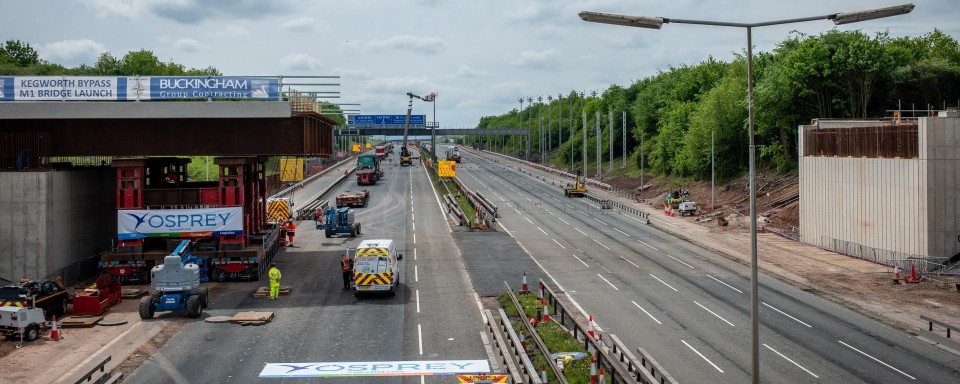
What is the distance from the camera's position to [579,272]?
1857 inches

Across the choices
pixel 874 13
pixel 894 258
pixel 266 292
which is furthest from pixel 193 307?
pixel 894 258

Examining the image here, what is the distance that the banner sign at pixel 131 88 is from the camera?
41219 millimetres

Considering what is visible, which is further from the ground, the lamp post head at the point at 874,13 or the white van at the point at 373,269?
the lamp post head at the point at 874,13

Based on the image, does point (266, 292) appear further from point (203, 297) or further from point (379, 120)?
point (379, 120)

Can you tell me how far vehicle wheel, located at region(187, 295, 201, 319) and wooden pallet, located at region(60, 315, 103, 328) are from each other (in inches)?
126

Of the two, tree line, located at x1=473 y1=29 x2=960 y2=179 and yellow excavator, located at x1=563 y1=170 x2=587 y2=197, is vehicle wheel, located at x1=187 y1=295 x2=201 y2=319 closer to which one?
tree line, located at x1=473 y1=29 x2=960 y2=179

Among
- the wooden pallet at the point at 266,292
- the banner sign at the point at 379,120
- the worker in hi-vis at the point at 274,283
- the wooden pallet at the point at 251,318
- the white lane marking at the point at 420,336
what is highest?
the banner sign at the point at 379,120

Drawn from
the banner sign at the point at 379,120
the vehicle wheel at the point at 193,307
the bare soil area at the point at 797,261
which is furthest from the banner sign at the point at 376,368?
the banner sign at the point at 379,120

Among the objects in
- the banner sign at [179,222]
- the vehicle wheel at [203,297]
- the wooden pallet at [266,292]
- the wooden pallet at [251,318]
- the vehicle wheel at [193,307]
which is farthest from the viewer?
the banner sign at [179,222]

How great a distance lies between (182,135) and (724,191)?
6661 cm

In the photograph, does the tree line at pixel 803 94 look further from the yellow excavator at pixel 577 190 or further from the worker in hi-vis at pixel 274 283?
the worker in hi-vis at pixel 274 283

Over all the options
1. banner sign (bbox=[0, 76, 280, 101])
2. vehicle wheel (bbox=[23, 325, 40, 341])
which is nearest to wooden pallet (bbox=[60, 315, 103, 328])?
vehicle wheel (bbox=[23, 325, 40, 341])

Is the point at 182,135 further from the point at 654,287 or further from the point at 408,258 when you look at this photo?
the point at 654,287

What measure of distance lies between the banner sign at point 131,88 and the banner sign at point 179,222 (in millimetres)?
5385
